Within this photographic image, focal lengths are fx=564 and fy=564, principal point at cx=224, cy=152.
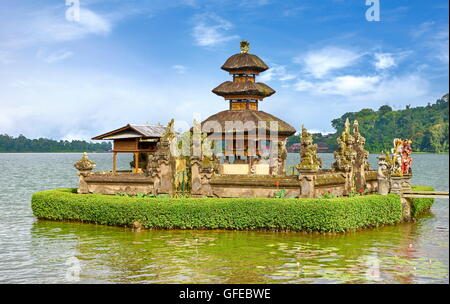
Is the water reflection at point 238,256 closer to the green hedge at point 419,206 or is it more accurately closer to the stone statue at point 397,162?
the stone statue at point 397,162

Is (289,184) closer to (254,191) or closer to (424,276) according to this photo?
(254,191)

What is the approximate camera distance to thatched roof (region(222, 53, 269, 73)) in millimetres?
43250

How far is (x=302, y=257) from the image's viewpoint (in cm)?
2467

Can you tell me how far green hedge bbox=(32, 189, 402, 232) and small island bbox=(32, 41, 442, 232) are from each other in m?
0.05

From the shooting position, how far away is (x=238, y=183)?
3325cm

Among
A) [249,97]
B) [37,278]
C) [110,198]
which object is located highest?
[249,97]

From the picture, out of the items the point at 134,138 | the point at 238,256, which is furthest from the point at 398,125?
the point at 238,256

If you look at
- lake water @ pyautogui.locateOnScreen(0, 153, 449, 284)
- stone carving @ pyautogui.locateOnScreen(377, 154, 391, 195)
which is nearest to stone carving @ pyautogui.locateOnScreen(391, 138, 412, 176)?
stone carving @ pyautogui.locateOnScreen(377, 154, 391, 195)

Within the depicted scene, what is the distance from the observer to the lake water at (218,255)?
21.6 m

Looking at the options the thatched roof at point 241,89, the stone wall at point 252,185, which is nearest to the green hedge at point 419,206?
the stone wall at point 252,185

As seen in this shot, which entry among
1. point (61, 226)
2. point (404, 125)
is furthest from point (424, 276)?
point (404, 125)

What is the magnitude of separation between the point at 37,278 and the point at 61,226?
39.4ft

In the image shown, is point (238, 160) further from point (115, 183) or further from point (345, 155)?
point (115, 183)

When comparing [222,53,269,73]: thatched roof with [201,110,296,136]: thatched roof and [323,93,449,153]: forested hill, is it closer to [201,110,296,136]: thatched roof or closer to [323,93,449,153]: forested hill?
[201,110,296,136]: thatched roof
